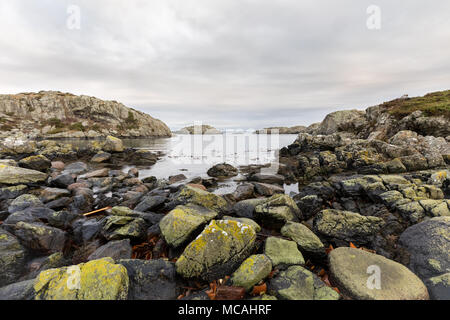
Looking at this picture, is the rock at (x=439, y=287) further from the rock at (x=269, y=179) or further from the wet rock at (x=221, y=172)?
the wet rock at (x=221, y=172)

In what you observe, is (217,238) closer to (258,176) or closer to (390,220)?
(390,220)

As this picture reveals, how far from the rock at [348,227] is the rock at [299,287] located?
2.55 metres

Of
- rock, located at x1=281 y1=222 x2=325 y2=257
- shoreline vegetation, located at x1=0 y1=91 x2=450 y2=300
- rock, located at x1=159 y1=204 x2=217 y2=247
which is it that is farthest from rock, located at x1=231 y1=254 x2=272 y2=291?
rock, located at x1=159 y1=204 x2=217 y2=247

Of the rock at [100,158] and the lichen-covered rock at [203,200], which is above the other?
the rock at [100,158]

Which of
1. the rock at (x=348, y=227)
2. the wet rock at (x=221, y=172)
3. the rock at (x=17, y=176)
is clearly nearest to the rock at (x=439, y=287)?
the rock at (x=348, y=227)

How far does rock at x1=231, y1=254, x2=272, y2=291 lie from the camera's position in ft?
12.2

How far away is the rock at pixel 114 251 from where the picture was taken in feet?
16.7

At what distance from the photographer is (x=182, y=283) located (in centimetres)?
420

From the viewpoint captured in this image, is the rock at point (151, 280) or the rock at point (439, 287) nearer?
the rock at point (439, 287)

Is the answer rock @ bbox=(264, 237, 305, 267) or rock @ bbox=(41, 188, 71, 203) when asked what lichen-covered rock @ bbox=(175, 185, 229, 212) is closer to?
rock @ bbox=(264, 237, 305, 267)

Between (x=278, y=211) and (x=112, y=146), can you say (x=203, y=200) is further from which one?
(x=112, y=146)

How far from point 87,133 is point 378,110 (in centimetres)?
11793

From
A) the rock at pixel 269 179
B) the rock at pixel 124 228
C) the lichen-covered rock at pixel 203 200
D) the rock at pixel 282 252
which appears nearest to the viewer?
the rock at pixel 282 252

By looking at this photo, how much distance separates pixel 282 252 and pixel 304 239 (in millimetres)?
997
